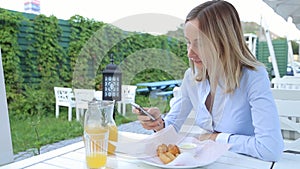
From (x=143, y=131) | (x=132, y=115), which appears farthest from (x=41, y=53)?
(x=132, y=115)

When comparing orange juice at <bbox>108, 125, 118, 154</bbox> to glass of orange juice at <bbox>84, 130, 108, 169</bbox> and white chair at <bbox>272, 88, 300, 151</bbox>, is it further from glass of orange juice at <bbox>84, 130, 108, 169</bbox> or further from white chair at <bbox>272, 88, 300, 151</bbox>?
white chair at <bbox>272, 88, 300, 151</bbox>

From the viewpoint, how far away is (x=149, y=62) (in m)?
0.95

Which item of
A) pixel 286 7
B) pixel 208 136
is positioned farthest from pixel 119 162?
pixel 286 7

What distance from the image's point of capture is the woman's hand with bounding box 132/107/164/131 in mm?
985

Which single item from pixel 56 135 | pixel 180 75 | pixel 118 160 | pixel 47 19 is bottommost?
pixel 56 135

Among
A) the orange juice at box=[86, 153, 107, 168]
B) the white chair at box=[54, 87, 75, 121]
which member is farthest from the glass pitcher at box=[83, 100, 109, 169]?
the white chair at box=[54, 87, 75, 121]

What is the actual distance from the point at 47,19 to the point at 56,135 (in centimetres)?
93

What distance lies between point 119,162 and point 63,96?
1.70m

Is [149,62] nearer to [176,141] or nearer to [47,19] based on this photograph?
[176,141]

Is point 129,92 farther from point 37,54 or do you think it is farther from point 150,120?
point 37,54

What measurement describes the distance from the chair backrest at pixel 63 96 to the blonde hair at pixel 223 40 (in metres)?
1.51

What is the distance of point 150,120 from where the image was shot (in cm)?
104

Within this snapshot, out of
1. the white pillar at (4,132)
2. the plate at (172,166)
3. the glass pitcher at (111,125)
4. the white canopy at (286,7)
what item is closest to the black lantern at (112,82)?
the glass pitcher at (111,125)

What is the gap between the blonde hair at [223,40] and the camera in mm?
1080
